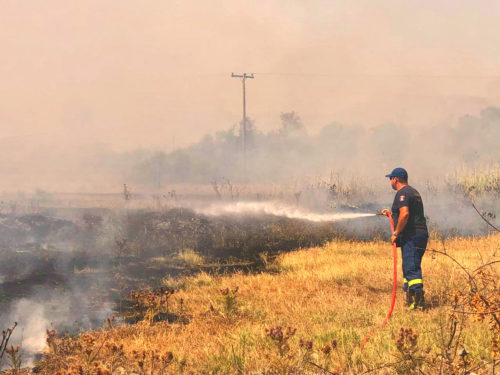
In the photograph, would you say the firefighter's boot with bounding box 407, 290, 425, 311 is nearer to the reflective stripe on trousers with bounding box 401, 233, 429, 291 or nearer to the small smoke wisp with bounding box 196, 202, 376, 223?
the reflective stripe on trousers with bounding box 401, 233, 429, 291

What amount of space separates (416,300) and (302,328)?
1.89 m

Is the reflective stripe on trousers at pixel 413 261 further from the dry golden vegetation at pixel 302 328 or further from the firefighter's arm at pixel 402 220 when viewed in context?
the dry golden vegetation at pixel 302 328

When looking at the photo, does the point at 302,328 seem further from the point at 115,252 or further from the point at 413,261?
the point at 115,252

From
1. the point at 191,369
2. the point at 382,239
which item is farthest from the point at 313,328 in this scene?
the point at 382,239

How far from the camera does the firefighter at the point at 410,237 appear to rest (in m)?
6.01

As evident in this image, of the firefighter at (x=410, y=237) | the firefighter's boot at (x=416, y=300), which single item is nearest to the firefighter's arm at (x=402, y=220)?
the firefighter at (x=410, y=237)

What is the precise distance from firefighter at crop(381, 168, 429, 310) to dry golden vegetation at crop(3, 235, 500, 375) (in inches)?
12.1

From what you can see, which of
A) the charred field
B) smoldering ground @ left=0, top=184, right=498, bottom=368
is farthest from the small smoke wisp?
the charred field

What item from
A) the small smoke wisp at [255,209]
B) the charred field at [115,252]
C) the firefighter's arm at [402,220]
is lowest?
the charred field at [115,252]

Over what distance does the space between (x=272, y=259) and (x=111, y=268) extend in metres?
3.85

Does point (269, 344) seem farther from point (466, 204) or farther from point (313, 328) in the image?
point (466, 204)

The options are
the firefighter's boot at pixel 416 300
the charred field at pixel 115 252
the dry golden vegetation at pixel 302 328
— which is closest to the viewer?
the dry golden vegetation at pixel 302 328

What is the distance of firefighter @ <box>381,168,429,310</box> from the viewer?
6.01 meters

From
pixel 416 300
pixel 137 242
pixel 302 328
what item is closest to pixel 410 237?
pixel 416 300
